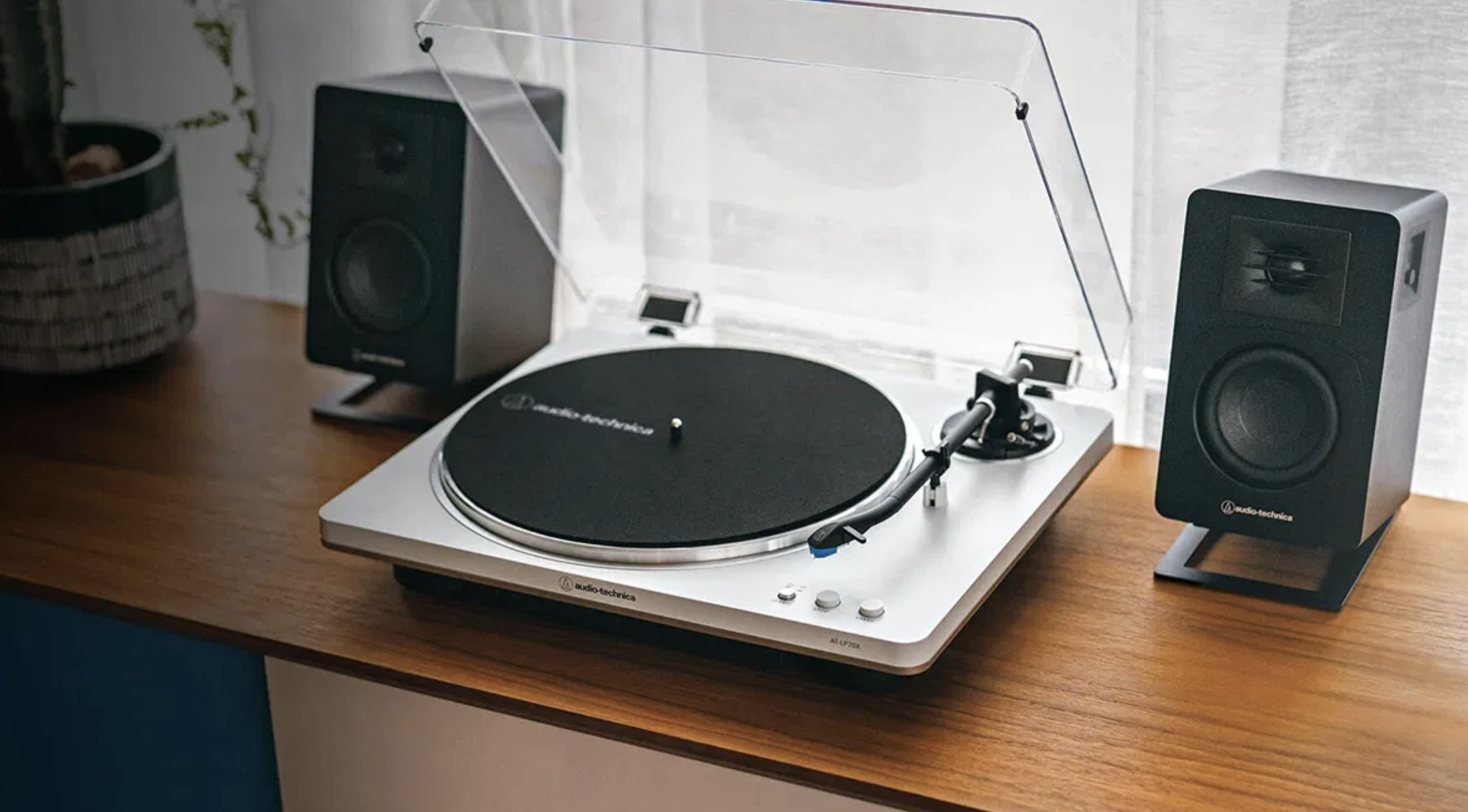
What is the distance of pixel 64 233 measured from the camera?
4.49 ft

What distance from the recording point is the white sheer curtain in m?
1.20

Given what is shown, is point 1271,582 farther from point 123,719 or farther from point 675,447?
point 123,719

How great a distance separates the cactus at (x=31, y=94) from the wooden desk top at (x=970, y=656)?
0.88 ft

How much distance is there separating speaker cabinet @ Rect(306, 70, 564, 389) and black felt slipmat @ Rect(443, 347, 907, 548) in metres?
0.13

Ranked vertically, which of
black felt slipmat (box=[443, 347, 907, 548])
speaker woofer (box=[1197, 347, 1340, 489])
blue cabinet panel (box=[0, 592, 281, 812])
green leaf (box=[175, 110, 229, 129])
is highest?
green leaf (box=[175, 110, 229, 129])

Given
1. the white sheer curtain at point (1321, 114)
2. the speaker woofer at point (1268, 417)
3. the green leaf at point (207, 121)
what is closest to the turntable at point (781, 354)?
the speaker woofer at point (1268, 417)

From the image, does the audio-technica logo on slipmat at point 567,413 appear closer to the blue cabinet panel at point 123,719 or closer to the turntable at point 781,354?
the turntable at point 781,354

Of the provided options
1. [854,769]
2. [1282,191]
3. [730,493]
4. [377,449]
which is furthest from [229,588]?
[1282,191]

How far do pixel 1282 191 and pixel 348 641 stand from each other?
72 centimetres

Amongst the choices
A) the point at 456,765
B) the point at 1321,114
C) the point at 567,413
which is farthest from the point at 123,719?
the point at 1321,114

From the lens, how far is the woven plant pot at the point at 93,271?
1360mm

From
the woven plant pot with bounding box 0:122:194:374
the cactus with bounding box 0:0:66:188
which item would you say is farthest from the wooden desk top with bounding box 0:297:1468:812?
the cactus with bounding box 0:0:66:188

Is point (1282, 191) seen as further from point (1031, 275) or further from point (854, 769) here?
point (854, 769)

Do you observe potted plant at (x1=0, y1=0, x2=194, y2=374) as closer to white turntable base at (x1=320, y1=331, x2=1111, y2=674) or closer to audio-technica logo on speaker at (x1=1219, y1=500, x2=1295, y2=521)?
white turntable base at (x1=320, y1=331, x2=1111, y2=674)
